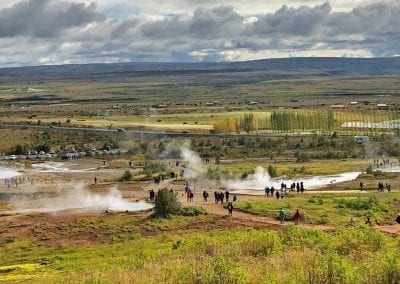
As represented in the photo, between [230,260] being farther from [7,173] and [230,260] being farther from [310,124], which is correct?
[310,124]

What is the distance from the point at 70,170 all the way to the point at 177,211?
47668 mm

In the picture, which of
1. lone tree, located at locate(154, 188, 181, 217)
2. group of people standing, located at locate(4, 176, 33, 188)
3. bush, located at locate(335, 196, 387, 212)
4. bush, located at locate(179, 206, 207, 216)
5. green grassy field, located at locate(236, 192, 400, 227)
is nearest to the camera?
green grassy field, located at locate(236, 192, 400, 227)

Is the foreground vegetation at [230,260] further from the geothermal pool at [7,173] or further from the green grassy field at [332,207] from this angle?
the geothermal pool at [7,173]

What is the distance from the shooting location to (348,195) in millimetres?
61875

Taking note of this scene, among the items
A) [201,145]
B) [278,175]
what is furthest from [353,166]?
[201,145]

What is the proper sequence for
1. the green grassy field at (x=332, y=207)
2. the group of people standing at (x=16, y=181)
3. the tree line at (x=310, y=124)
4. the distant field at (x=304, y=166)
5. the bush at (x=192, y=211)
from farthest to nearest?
1. the tree line at (x=310, y=124)
2. the distant field at (x=304, y=166)
3. the group of people standing at (x=16, y=181)
4. the bush at (x=192, y=211)
5. the green grassy field at (x=332, y=207)

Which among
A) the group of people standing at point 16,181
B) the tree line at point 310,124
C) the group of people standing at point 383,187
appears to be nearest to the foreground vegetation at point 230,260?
the group of people standing at point 383,187

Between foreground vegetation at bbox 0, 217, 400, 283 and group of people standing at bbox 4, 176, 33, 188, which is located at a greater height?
group of people standing at bbox 4, 176, 33, 188

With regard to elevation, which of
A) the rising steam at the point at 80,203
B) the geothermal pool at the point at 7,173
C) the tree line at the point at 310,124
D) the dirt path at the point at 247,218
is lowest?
the dirt path at the point at 247,218

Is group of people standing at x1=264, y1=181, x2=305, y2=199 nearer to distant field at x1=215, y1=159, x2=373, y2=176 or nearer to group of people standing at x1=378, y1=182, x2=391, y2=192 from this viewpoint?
group of people standing at x1=378, y1=182, x2=391, y2=192

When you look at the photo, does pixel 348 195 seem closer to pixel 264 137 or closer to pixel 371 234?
pixel 371 234

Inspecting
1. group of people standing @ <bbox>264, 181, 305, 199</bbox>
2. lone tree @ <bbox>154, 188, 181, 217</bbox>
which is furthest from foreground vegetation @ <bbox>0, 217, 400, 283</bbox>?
group of people standing @ <bbox>264, 181, 305, 199</bbox>

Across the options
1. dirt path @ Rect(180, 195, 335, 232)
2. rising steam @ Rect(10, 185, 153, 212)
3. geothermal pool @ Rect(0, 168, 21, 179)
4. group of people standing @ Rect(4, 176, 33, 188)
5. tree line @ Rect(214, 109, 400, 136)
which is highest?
tree line @ Rect(214, 109, 400, 136)

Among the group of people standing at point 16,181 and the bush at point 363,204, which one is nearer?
the bush at point 363,204
